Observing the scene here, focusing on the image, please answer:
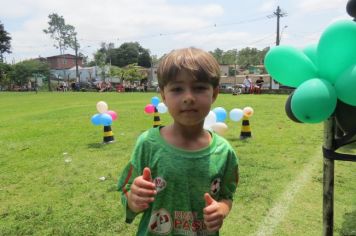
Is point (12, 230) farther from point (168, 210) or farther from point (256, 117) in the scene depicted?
point (256, 117)

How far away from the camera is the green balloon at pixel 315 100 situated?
2643 mm

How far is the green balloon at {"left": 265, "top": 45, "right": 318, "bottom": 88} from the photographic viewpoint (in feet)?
9.62

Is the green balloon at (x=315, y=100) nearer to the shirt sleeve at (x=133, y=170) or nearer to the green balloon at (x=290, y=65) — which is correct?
the green balloon at (x=290, y=65)

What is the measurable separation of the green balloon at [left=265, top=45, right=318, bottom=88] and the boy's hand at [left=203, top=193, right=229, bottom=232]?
5.24 ft

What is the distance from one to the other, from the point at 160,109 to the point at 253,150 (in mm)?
2759

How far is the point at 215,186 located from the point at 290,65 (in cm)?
147

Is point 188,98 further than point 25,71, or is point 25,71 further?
point 25,71

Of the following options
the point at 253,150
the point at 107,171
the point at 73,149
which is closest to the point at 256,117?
the point at 253,150

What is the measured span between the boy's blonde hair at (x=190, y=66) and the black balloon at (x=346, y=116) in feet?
4.50

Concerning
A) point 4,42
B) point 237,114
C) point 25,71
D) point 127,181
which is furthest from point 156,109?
point 4,42

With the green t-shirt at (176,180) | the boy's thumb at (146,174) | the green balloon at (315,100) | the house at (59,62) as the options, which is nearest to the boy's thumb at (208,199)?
the green t-shirt at (176,180)

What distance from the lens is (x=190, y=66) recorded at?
1.86m

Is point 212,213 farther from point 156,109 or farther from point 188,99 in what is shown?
point 156,109

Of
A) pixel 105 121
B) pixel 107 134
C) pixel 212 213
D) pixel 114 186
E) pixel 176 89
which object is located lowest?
pixel 114 186
